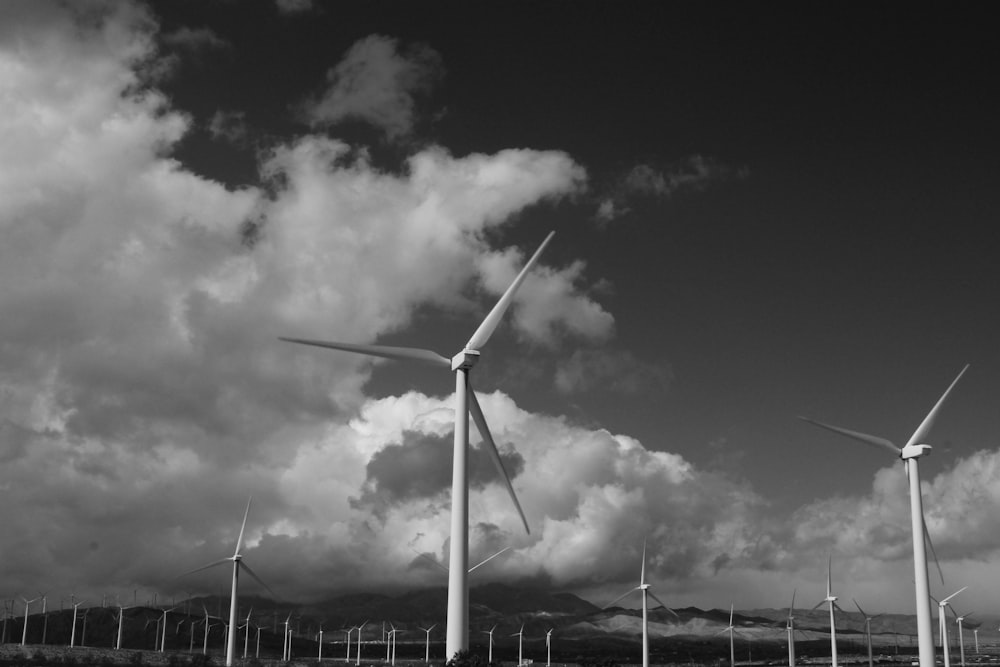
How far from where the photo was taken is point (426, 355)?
7925 cm

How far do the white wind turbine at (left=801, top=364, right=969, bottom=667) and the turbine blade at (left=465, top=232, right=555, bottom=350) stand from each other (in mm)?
36767

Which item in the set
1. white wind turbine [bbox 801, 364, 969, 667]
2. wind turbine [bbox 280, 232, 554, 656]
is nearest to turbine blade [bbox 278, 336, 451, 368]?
wind turbine [bbox 280, 232, 554, 656]

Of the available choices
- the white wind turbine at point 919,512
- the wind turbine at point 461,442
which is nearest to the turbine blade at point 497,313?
the wind turbine at point 461,442

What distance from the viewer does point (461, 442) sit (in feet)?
238

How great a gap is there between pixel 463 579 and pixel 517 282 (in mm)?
25271

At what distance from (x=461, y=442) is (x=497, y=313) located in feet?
40.1

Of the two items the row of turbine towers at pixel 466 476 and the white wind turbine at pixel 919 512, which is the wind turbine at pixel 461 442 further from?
the white wind turbine at pixel 919 512

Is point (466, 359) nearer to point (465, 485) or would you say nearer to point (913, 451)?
point (465, 485)

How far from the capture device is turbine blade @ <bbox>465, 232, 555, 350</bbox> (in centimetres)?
7788

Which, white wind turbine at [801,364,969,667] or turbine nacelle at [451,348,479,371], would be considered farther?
white wind turbine at [801,364,969,667]

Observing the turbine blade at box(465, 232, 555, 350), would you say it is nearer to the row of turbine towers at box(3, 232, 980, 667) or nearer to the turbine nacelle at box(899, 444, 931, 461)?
the row of turbine towers at box(3, 232, 980, 667)

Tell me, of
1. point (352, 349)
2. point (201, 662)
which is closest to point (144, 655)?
point (201, 662)

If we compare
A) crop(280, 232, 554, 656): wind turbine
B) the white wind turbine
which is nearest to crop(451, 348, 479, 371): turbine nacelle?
crop(280, 232, 554, 656): wind turbine

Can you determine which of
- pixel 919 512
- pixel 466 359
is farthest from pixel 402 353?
pixel 919 512
